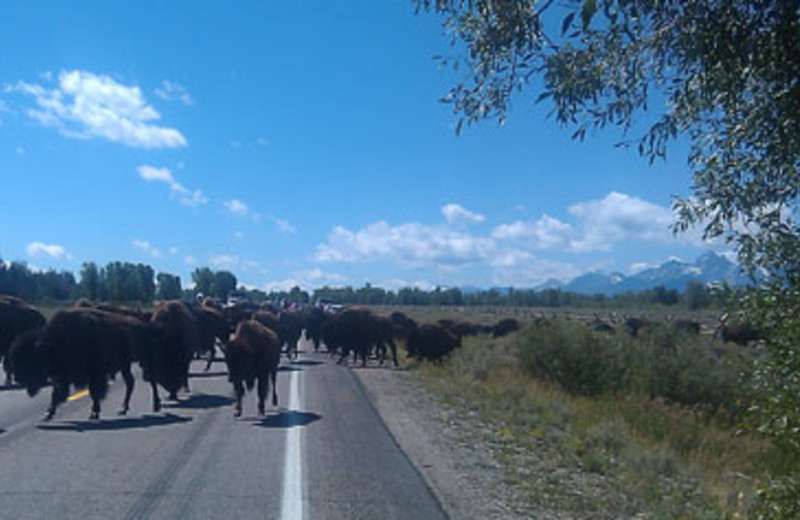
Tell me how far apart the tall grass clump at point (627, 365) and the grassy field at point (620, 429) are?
45 mm

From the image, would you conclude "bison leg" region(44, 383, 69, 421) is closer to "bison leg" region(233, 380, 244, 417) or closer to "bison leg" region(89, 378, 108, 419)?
"bison leg" region(89, 378, 108, 419)

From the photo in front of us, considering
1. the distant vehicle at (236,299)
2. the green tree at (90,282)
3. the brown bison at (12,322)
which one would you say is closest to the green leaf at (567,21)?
the brown bison at (12,322)

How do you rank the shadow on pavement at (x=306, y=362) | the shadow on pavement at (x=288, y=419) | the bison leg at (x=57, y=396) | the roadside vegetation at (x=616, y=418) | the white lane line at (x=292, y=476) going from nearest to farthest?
the white lane line at (x=292, y=476), the roadside vegetation at (x=616, y=418), the bison leg at (x=57, y=396), the shadow on pavement at (x=288, y=419), the shadow on pavement at (x=306, y=362)

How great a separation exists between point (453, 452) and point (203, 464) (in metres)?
4.31

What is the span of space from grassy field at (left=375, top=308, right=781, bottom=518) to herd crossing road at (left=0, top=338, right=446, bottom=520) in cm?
214

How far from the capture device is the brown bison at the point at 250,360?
17250mm

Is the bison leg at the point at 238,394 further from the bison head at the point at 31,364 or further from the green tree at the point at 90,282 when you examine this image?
the green tree at the point at 90,282

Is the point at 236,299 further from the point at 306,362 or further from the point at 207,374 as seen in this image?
the point at 207,374

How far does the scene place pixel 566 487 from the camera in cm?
1230

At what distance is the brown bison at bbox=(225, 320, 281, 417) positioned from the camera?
17.2 metres

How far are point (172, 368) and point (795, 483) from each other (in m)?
14.3

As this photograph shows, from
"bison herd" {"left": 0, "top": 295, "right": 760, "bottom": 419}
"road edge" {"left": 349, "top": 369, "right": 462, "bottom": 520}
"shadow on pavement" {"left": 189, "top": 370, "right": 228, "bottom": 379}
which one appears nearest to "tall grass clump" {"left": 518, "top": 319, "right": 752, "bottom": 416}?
"road edge" {"left": 349, "top": 369, "right": 462, "bottom": 520}

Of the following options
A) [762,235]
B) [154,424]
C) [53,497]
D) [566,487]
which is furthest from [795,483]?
[154,424]

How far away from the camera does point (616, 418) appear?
71.9 ft
